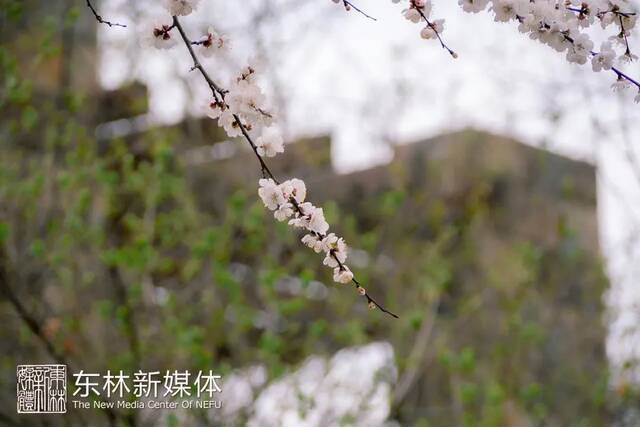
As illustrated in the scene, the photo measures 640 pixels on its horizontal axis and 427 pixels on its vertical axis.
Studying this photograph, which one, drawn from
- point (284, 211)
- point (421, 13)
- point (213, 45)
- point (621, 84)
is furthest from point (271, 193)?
point (621, 84)

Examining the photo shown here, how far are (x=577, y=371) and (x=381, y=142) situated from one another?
5.51ft

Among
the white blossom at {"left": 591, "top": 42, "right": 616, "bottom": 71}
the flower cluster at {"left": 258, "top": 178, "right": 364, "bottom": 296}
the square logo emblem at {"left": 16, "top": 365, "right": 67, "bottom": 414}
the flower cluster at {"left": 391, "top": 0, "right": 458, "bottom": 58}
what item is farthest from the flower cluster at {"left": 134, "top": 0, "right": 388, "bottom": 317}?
the square logo emblem at {"left": 16, "top": 365, "right": 67, "bottom": 414}

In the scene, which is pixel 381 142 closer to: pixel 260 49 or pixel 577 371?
pixel 260 49

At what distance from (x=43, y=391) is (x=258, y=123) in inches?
80.7

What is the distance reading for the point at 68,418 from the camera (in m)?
3.41

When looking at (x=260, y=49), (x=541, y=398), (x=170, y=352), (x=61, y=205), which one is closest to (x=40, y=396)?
(x=170, y=352)

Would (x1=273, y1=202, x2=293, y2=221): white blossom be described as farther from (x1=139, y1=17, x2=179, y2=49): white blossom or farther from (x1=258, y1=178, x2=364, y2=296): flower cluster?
(x1=139, y1=17, x2=179, y2=49): white blossom

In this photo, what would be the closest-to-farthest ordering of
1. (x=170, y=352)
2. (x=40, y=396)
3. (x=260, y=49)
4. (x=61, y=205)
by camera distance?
(x=40, y=396) < (x=170, y=352) < (x=61, y=205) < (x=260, y=49)

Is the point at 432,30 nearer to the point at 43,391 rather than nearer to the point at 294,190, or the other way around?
the point at 294,190

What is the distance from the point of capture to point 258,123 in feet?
5.23

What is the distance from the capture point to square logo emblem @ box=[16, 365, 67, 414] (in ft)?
10.6

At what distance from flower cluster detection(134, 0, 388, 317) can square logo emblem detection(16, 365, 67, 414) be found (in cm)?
187

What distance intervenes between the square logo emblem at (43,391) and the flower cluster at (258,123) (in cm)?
187

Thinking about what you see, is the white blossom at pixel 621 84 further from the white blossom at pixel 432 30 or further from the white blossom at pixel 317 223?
the white blossom at pixel 317 223
